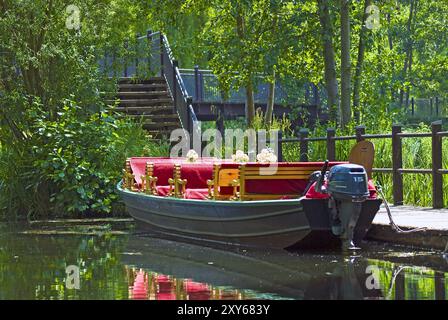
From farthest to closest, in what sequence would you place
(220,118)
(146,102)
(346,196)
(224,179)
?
(220,118)
(146,102)
(224,179)
(346,196)

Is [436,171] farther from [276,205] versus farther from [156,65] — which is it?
[156,65]

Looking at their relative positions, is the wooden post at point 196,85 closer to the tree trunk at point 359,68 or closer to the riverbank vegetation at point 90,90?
the riverbank vegetation at point 90,90

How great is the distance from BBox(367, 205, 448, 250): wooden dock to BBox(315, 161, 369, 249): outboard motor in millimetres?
837

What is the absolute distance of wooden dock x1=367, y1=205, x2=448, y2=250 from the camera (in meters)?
14.2

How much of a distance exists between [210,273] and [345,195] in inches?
98.9

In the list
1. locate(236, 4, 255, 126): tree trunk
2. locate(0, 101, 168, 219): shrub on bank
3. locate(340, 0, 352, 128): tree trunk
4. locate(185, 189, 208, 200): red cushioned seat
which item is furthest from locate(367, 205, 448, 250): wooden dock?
locate(236, 4, 255, 126): tree trunk

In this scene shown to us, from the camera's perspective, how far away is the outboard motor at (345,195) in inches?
561

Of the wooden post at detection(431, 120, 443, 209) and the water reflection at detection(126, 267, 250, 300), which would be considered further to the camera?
the wooden post at detection(431, 120, 443, 209)

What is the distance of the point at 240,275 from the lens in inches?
484

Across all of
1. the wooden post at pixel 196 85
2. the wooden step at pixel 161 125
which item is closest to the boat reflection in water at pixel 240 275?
the wooden step at pixel 161 125

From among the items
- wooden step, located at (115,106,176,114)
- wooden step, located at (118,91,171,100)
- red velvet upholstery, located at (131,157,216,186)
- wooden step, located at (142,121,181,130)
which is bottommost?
red velvet upholstery, located at (131,157,216,186)

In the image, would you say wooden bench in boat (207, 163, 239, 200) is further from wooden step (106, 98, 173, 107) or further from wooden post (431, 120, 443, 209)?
A: wooden step (106, 98, 173, 107)

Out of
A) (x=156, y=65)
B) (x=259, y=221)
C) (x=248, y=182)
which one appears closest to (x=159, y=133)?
(x=156, y=65)

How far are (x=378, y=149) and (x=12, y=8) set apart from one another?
323 inches
